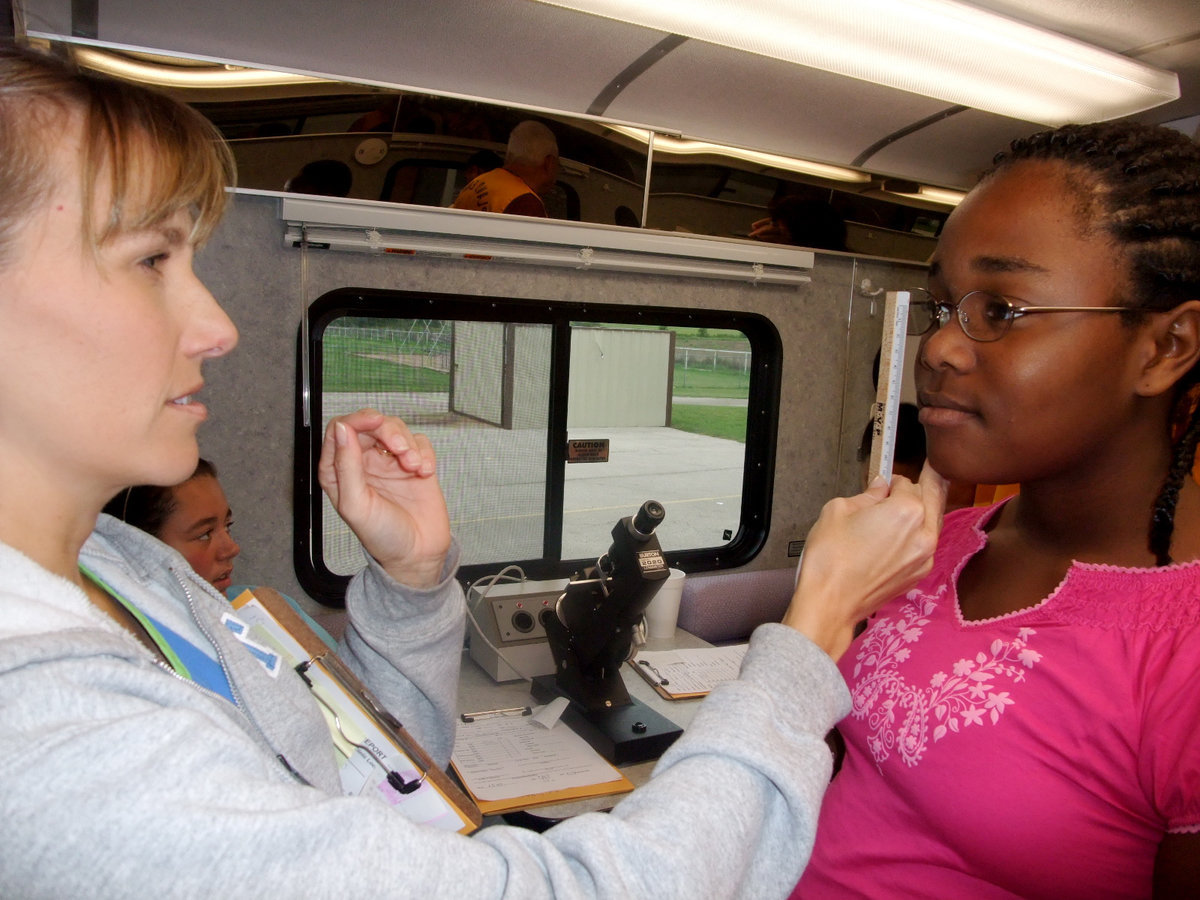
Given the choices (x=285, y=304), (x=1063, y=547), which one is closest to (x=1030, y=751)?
(x=1063, y=547)

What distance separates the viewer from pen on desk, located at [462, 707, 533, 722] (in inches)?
89.0

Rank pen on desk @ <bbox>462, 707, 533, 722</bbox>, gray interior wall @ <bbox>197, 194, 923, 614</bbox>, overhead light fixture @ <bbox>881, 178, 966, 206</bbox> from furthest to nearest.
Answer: overhead light fixture @ <bbox>881, 178, 966, 206</bbox>, gray interior wall @ <bbox>197, 194, 923, 614</bbox>, pen on desk @ <bbox>462, 707, 533, 722</bbox>

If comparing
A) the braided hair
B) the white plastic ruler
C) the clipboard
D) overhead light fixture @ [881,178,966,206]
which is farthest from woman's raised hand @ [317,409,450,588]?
overhead light fixture @ [881,178,966,206]

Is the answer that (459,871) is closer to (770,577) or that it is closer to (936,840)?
(936,840)

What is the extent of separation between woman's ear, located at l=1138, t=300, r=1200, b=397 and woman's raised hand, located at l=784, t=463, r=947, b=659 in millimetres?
318

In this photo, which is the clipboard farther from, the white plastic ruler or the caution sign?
the caution sign

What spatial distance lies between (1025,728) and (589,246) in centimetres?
270

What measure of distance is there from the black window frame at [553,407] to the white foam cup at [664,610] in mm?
786

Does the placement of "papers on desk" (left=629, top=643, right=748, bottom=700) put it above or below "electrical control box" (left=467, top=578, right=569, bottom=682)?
below

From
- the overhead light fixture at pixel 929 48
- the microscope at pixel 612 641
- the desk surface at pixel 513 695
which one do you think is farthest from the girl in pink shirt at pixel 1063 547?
the overhead light fixture at pixel 929 48

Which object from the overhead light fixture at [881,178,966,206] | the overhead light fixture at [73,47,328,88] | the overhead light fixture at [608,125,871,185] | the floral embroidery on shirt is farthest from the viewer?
the overhead light fixture at [881,178,966,206]

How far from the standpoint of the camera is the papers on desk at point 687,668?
99.0 inches

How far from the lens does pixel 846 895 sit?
1134mm

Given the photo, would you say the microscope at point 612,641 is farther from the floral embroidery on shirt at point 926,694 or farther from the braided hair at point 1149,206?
the braided hair at point 1149,206
